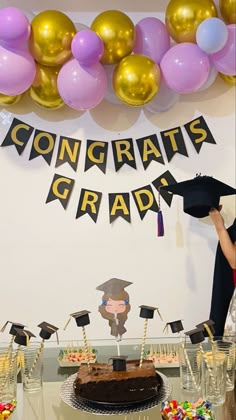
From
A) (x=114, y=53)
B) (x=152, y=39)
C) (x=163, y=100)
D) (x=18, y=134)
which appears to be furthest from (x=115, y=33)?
(x=18, y=134)

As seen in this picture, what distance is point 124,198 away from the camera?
8.48 feet

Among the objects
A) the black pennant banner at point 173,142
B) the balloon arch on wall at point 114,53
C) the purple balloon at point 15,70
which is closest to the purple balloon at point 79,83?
the balloon arch on wall at point 114,53

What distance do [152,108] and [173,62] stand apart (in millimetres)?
329

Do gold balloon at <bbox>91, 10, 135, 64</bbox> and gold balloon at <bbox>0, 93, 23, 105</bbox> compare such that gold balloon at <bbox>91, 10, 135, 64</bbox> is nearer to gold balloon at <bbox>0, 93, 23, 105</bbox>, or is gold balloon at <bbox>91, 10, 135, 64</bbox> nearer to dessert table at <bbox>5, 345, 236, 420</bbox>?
gold balloon at <bbox>0, 93, 23, 105</bbox>

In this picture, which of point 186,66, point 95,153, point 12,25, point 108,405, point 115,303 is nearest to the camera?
point 108,405

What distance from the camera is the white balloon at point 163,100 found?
8.20 ft

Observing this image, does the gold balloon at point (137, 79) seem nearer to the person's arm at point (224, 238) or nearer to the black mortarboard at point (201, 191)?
the black mortarboard at point (201, 191)

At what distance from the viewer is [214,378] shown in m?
1.58

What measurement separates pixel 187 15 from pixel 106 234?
1099 mm

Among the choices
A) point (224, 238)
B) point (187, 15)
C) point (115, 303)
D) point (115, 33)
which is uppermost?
point (187, 15)

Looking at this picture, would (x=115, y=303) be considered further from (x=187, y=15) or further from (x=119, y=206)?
(x=187, y=15)

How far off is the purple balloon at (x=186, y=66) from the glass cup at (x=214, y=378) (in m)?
1.22

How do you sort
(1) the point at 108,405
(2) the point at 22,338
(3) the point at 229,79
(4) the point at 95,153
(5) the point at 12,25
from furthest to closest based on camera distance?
(4) the point at 95,153 < (3) the point at 229,79 < (5) the point at 12,25 < (2) the point at 22,338 < (1) the point at 108,405

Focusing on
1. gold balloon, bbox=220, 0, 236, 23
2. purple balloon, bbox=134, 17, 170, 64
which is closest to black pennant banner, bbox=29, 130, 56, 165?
purple balloon, bbox=134, 17, 170, 64
